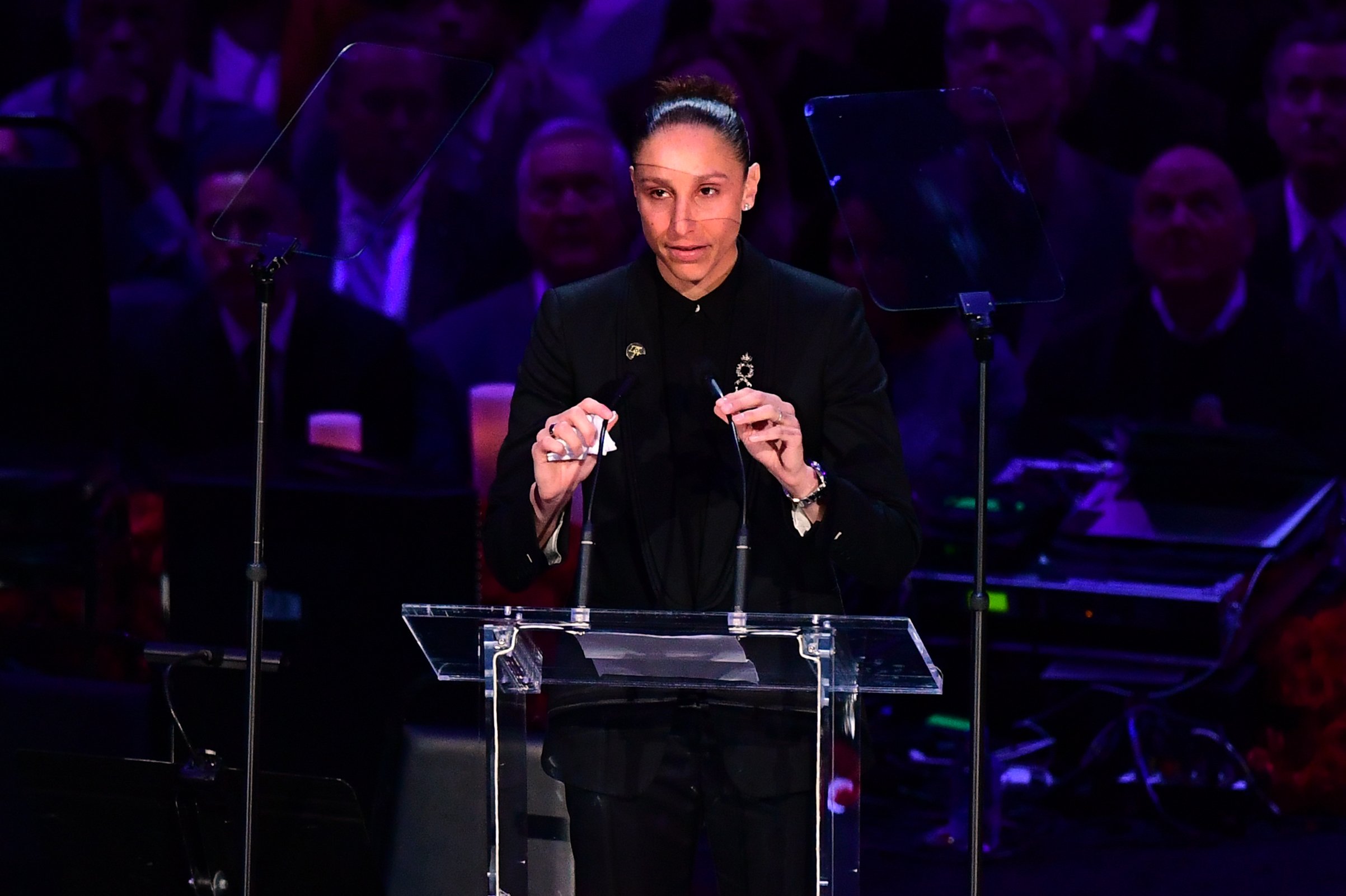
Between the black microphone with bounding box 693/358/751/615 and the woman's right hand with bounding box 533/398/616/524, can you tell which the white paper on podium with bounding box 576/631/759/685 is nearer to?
the black microphone with bounding box 693/358/751/615

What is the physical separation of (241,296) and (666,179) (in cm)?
306

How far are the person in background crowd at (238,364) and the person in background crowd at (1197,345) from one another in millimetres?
1906

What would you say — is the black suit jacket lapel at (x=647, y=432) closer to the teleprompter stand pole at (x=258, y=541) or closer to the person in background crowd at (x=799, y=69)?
the teleprompter stand pole at (x=258, y=541)

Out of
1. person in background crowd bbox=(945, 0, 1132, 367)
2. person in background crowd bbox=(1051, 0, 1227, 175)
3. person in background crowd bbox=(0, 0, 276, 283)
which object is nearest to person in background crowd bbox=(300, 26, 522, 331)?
person in background crowd bbox=(0, 0, 276, 283)

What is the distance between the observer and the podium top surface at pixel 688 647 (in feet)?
5.71

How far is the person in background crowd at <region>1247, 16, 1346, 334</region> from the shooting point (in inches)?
171

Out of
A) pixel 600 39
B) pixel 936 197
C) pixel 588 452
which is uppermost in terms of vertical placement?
pixel 600 39

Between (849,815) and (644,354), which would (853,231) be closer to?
(644,354)

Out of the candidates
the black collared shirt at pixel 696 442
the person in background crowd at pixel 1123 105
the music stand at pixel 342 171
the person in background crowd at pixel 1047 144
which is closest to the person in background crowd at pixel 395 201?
the music stand at pixel 342 171

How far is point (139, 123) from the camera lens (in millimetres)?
4879

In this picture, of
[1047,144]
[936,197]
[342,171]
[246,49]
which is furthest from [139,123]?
[936,197]

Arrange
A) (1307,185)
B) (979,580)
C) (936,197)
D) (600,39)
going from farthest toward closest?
1. (600,39)
2. (1307,185)
3. (936,197)
4. (979,580)

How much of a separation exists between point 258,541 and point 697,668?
119 cm

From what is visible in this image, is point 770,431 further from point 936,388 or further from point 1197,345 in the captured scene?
point 1197,345
